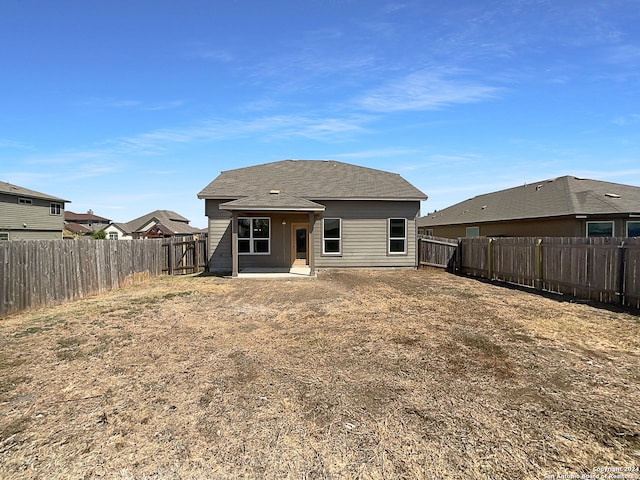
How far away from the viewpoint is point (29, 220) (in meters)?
26.1

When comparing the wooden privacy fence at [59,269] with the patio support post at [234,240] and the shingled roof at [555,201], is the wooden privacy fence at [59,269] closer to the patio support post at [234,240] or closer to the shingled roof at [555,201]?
the patio support post at [234,240]

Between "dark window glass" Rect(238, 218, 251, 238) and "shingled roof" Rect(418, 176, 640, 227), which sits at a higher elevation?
"shingled roof" Rect(418, 176, 640, 227)

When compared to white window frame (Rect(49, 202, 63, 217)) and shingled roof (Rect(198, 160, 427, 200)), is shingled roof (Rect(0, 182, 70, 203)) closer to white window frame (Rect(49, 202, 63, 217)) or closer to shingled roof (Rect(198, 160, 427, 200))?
white window frame (Rect(49, 202, 63, 217))

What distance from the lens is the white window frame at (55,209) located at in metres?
28.4

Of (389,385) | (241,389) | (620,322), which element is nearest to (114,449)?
(241,389)

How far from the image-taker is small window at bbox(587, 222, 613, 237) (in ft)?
51.8

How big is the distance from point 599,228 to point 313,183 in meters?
13.6

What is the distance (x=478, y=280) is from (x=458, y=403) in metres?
10.9

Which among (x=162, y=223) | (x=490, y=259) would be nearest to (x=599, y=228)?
(x=490, y=259)

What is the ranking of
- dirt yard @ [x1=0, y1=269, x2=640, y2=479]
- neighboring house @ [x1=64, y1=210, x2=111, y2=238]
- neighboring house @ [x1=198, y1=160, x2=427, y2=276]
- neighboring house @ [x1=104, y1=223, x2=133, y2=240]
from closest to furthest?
dirt yard @ [x1=0, y1=269, x2=640, y2=479] → neighboring house @ [x1=198, y1=160, x2=427, y2=276] → neighboring house @ [x1=104, y1=223, x2=133, y2=240] → neighboring house @ [x1=64, y1=210, x2=111, y2=238]

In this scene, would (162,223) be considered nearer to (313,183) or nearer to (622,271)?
(313,183)

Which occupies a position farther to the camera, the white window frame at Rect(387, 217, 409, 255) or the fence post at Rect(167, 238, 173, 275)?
the white window frame at Rect(387, 217, 409, 255)

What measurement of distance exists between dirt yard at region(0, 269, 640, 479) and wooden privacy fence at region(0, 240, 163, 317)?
0.71 metres

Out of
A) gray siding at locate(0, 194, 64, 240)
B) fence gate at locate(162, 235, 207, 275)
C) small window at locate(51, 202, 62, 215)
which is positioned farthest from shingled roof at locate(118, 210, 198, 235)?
fence gate at locate(162, 235, 207, 275)
